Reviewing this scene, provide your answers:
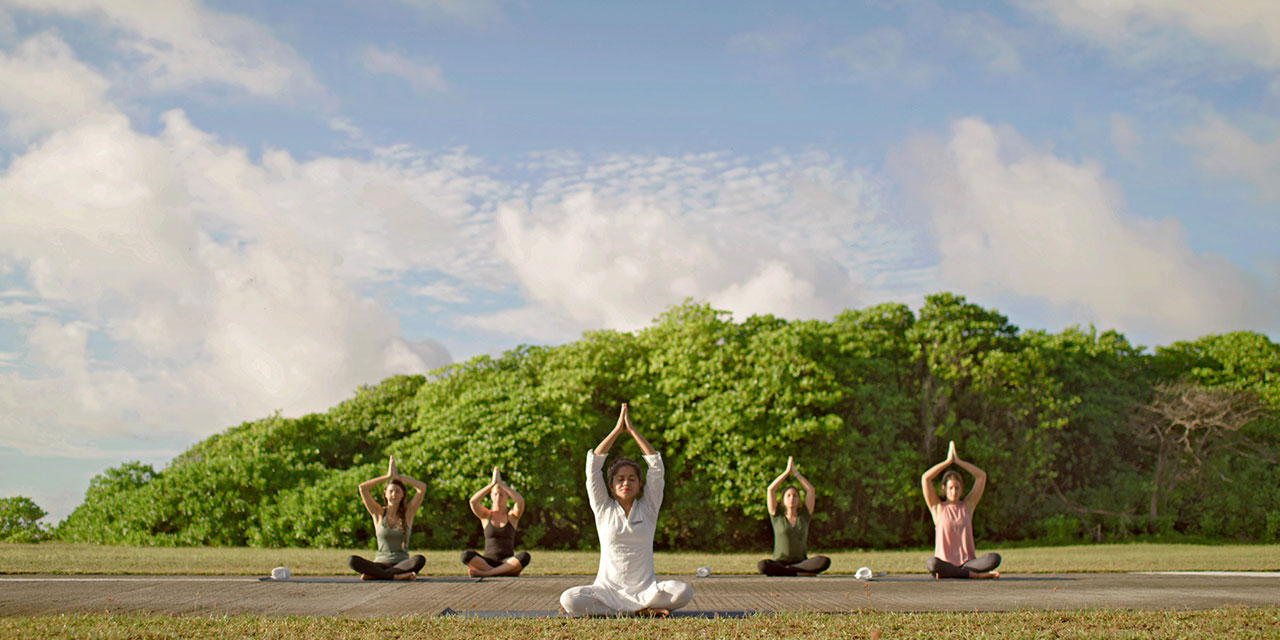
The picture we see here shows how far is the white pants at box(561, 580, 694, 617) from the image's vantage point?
27.7 feet

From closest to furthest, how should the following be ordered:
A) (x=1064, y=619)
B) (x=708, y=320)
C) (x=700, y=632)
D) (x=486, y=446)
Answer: (x=700, y=632), (x=1064, y=619), (x=486, y=446), (x=708, y=320)

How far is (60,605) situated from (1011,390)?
25.1 meters

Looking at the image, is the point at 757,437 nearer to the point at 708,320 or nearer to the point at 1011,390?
the point at 708,320

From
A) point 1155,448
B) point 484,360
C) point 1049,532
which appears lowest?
point 1049,532

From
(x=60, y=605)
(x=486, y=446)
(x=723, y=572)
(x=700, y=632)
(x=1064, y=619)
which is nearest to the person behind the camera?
(x=700, y=632)

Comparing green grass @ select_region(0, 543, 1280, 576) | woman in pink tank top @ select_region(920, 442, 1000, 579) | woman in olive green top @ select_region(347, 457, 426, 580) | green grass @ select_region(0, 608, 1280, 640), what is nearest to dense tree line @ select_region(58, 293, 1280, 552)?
green grass @ select_region(0, 543, 1280, 576)

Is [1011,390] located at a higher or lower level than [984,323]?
lower

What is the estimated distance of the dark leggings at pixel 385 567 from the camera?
12.8m

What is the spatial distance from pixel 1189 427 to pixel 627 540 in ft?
88.2

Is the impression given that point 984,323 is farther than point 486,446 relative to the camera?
Yes

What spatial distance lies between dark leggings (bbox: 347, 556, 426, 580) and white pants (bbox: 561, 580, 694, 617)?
17.3ft

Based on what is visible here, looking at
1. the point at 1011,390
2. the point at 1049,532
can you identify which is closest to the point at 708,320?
the point at 1011,390

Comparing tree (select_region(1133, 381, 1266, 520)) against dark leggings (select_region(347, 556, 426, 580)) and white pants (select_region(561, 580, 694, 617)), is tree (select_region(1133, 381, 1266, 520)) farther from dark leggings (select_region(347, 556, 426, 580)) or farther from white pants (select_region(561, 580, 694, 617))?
white pants (select_region(561, 580, 694, 617))

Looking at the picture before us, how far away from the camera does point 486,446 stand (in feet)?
82.3
